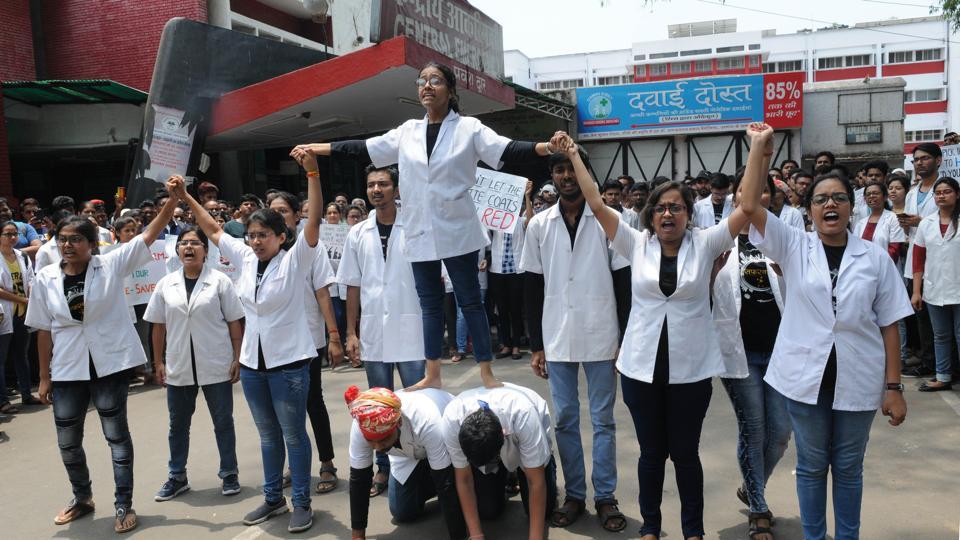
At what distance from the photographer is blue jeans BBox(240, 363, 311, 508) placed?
4.41 m

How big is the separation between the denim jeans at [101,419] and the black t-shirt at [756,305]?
3897mm

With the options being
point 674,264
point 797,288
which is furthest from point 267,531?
point 797,288

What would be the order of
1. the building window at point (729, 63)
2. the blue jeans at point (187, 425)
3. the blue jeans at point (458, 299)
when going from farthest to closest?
the building window at point (729, 63) → the blue jeans at point (187, 425) → the blue jeans at point (458, 299)

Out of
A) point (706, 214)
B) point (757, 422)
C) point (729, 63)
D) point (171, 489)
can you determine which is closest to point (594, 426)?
point (757, 422)

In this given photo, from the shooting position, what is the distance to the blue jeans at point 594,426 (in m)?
4.19

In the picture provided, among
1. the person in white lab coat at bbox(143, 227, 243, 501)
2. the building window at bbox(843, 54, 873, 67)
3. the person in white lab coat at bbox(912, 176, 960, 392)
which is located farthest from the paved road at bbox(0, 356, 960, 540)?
the building window at bbox(843, 54, 873, 67)

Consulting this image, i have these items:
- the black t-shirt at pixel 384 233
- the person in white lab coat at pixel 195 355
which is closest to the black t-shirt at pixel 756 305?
the black t-shirt at pixel 384 233

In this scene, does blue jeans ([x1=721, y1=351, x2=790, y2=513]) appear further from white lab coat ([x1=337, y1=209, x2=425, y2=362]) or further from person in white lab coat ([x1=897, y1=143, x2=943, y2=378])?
person in white lab coat ([x1=897, y1=143, x2=943, y2=378])

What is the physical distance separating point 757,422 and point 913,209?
Result: 5264mm

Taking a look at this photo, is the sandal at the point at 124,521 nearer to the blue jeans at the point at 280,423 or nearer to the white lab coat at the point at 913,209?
the blue jeans at the point at 280,423

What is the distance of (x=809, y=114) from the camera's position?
22.5 metres

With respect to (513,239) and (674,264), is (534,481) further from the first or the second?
(513,239)

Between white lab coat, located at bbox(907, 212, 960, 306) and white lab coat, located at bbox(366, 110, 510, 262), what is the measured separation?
501 centimetres

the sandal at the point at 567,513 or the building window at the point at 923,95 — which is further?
the building window at the point at 923,95
